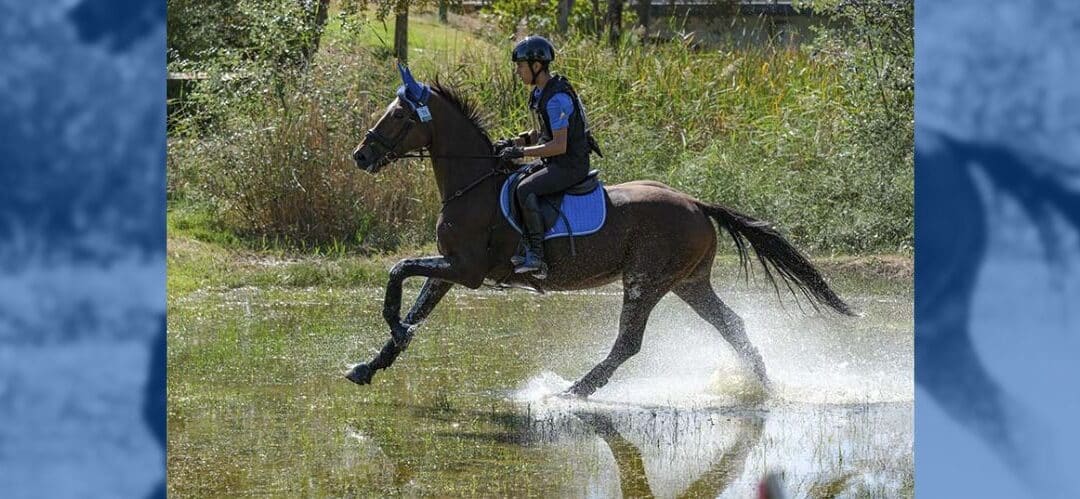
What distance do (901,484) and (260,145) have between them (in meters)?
10.4

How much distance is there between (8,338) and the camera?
5.34 meters

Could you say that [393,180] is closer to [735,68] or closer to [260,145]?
[260,145]

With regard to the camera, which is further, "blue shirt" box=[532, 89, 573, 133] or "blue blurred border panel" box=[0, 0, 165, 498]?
"blue shirt" box=[532, 89, 573, 133]

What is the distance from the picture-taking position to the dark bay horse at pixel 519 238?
952 cm

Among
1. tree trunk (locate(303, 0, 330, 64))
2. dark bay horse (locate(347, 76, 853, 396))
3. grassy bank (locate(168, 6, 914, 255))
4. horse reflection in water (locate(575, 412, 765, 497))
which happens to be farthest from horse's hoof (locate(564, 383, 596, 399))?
tree trunk (locate(303, 0, 330, 64))

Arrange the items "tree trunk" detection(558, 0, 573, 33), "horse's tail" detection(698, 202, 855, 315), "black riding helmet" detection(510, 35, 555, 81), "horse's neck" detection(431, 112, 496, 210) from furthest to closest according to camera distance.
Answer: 1. "tree trunk" detection(558, 0, 573, 33)
2. "horse's tail" detection(698, 202, 855, 315)
3. "horse's neck" detection(431, 112, 496, 210)
4. "black riding helmet" detection(510, 35, 555, 81)

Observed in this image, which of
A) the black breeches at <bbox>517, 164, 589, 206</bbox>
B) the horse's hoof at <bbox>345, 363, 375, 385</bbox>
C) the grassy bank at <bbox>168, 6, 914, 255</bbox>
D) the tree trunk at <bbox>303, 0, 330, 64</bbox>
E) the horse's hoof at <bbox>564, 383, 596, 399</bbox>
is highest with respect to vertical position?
the black breeches at <bbox>517, 164, 589, 206</bbox>

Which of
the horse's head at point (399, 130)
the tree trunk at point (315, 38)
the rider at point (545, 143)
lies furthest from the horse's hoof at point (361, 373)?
the tree trunk at point (315, 38)

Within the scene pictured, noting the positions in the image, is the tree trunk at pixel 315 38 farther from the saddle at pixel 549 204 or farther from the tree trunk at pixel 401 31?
the saddle at pixel 549 204

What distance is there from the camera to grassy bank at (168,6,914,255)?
16391mm

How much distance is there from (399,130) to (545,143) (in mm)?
921

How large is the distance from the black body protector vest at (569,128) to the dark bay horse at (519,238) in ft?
1.22

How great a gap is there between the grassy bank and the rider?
5.55 metres

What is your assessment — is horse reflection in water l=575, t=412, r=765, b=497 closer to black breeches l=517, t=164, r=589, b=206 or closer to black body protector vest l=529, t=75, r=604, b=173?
black breeches l=517, t=164, r=589, b=206
